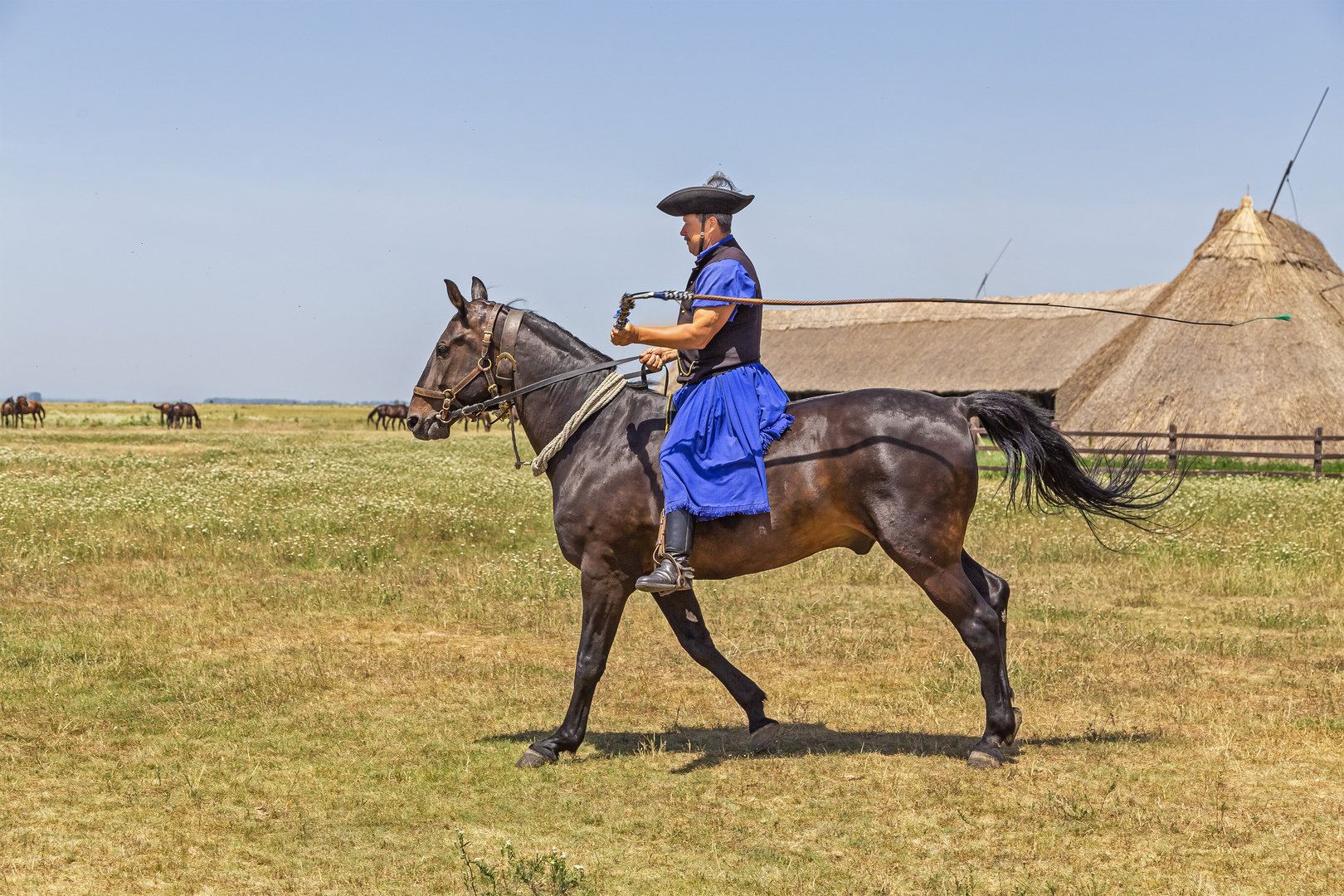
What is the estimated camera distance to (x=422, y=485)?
885 inches

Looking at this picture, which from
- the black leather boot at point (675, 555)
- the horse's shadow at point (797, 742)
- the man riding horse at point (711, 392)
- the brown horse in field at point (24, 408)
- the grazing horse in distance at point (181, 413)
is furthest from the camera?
the grazing horse in distance at point (181, 413)

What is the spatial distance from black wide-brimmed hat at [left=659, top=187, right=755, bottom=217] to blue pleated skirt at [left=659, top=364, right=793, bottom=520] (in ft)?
3.26

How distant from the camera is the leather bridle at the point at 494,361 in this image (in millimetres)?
7301

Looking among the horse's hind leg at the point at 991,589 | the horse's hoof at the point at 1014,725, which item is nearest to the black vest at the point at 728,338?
the horse's hind leg at the point at 991,589

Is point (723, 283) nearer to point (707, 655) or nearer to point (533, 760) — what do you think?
point (707, 655)

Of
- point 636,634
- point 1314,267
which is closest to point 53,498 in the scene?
point 636,634

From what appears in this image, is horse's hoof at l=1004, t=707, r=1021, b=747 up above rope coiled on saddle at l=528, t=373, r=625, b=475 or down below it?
below

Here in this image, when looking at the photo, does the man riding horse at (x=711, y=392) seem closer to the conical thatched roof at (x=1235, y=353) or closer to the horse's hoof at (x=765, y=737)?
the horse's hoof at (x=765, y=737)

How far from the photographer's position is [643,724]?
770cm

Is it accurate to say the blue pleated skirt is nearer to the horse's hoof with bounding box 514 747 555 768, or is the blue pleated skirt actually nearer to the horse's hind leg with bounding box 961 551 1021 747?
the horse's hind leg with bounding box 961 551 1021 747

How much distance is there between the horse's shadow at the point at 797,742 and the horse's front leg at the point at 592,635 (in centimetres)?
26

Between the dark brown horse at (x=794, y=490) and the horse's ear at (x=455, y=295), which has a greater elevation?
the horse's ear at (x=455, y=295)

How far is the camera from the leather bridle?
730cm

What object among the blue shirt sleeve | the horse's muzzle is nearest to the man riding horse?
the blue shirt sleeve
